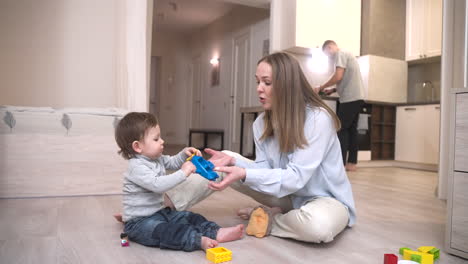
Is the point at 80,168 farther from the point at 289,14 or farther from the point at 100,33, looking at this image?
the point at 289,14

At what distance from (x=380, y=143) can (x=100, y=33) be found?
3.85m

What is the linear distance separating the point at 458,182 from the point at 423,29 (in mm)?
4497

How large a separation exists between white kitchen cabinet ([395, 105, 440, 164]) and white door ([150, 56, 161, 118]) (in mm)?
5480

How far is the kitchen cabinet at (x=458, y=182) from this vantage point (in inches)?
49.6

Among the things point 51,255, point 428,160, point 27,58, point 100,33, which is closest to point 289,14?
point 100,33

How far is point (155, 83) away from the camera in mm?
8750

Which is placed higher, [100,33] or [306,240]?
[100,33]

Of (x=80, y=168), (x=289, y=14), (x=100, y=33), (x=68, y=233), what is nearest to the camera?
(x=68, y=233)

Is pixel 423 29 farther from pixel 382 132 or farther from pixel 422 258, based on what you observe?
pixel 422 258

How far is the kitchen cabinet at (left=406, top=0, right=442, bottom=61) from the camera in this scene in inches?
191

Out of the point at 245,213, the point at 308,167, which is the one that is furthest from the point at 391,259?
the point at 245,213

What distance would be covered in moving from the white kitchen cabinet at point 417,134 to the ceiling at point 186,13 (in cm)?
327

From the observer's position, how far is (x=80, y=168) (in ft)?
7.29

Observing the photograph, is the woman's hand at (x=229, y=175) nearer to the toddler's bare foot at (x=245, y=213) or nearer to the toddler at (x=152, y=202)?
the toddler at (x=152, y=202)
